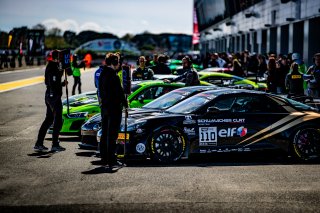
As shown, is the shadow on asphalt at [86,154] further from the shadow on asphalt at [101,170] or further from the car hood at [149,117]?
the shadow on asphalt at [101,170]

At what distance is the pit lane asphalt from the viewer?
673cm

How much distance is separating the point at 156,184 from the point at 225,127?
8.17 feet

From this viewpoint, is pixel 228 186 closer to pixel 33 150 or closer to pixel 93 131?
pixel 93 131

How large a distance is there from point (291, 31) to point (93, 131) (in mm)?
27175

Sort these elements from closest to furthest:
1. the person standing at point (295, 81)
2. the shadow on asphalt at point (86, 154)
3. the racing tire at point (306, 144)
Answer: the racing tire at point (306, 144) → the shadow on asphalt at point (86, 154) → the person standing at point (295, 81)

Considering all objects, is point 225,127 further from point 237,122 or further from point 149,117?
point 149,117

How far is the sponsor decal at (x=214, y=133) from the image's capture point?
10.0 metres

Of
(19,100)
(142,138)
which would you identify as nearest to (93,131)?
(142,138)

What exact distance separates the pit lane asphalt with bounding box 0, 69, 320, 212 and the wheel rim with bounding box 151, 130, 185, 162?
0.15 m

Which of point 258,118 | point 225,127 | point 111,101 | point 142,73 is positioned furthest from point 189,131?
point 142,73

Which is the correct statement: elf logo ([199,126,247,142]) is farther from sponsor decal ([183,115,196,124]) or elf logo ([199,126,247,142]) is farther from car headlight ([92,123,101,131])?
car headlight ([92,123,101,131])

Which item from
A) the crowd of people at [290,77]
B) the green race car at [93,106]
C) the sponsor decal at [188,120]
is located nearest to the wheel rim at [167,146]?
the sponsor decal at [188,120]

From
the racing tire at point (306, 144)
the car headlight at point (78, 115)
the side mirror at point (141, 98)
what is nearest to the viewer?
the racing tire at point (306, 144)

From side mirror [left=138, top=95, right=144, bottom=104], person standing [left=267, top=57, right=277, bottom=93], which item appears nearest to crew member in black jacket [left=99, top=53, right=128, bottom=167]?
side mirror [left=138, top=95, right=144, bottom=104]
